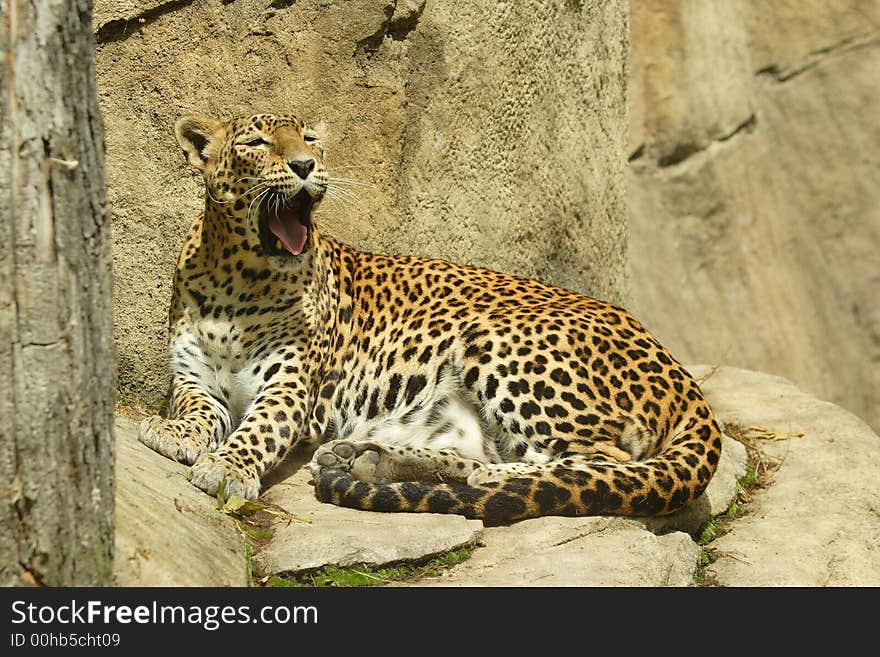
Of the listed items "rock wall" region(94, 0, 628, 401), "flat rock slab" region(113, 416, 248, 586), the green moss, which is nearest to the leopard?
"flat rock slab" region(113, 416, 248, 586)

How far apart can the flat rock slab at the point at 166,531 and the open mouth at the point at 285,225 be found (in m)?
1.56

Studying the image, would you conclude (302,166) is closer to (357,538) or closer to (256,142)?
(256,142)

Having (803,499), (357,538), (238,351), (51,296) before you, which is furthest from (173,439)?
(803,499)

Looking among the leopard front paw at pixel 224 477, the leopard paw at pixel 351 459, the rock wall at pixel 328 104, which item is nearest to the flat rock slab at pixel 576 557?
the leopard paw at pixel 351 459

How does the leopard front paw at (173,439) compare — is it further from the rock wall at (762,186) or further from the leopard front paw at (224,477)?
the rock wall at (762,186)

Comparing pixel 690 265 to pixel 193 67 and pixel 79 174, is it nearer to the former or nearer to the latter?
pixel 193 67

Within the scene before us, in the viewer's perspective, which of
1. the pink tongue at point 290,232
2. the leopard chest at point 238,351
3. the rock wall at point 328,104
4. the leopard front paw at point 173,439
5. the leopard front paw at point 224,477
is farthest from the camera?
the rock wall at point 328,104

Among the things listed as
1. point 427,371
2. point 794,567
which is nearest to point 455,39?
point 427,371

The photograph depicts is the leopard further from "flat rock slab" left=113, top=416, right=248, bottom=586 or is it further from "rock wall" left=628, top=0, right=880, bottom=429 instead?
"rock wall" left=628, top=0, right=880, bottom=429

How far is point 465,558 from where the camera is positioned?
6344 mm

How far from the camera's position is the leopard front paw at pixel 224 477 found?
6.79 metres

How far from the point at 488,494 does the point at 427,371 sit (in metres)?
1.48

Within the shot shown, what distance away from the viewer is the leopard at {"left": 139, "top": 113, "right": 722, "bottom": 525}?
6.91m

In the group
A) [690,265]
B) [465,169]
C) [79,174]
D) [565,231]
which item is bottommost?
[690,265]
